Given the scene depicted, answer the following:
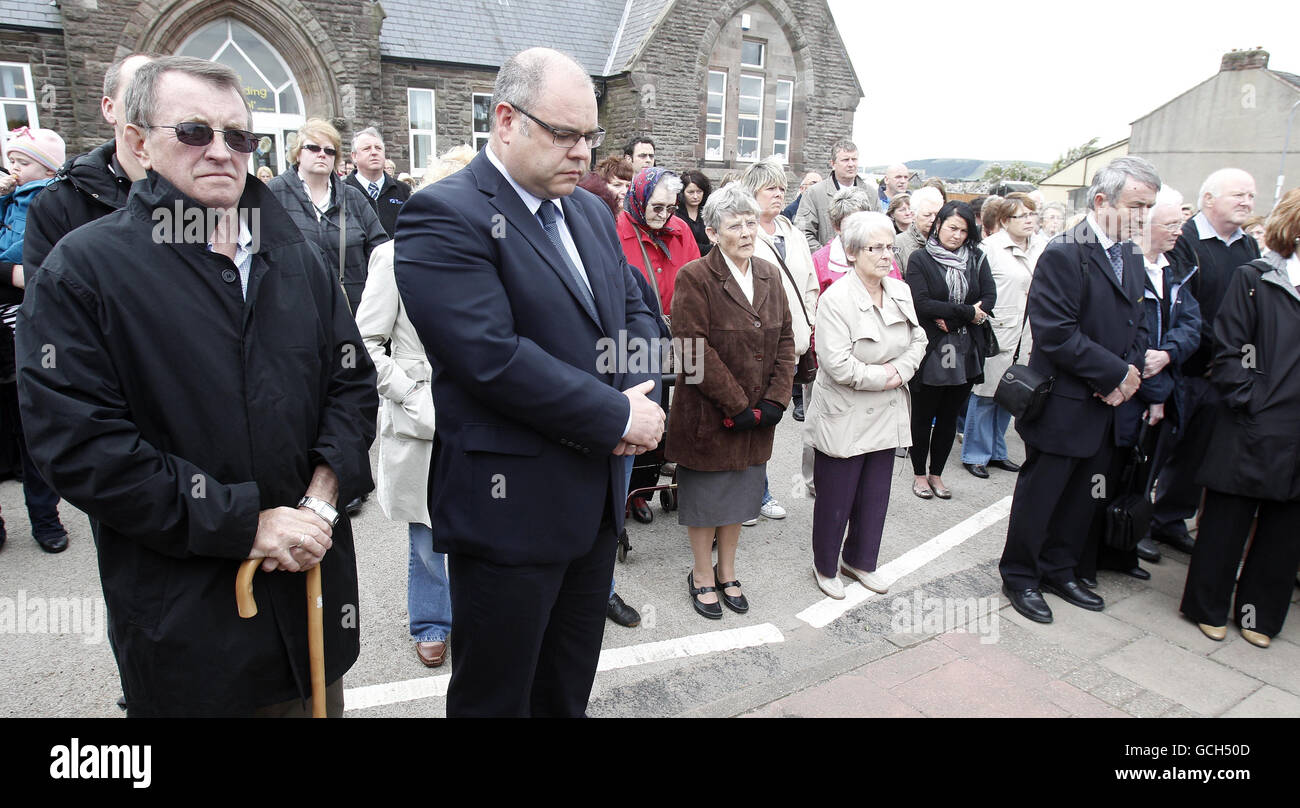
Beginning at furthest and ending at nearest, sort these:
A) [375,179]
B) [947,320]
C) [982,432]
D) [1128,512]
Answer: [982,432], [375,179], [947,320], [1128,512]

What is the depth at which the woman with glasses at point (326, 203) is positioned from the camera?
5.29 meters

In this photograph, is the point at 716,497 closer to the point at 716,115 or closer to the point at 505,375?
the point at 505,375

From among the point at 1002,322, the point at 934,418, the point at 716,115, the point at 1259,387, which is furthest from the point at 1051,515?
the point at 716,115

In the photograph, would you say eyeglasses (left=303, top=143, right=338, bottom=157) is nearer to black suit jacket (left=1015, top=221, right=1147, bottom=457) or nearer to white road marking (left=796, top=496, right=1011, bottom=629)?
white road marking (left=796, top=496, right=1011, bottom=629)

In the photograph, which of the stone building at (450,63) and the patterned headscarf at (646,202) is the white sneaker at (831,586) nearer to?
the patterned headscarf at (646,202)

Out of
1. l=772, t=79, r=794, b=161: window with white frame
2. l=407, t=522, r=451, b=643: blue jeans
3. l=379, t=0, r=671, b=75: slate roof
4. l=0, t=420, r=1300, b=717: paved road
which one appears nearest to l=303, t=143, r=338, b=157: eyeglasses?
l=0, t=420, r=1300, b=717: paved road

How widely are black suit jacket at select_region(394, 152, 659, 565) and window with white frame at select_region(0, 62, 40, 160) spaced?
17.5 meters

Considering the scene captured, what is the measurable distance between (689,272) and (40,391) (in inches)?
114

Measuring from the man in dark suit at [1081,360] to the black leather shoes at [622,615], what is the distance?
7.04 feet

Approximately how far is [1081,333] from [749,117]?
20166 millimetres

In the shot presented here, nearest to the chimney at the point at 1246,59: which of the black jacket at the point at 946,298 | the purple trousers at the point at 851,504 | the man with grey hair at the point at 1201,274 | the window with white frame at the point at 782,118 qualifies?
the window with white frame at the point at 782,118

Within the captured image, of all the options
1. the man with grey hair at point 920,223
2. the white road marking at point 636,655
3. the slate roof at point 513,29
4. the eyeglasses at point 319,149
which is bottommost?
the white road marking at point 636,655

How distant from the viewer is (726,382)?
391 cm
